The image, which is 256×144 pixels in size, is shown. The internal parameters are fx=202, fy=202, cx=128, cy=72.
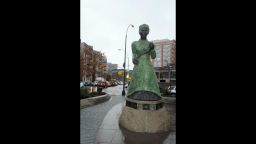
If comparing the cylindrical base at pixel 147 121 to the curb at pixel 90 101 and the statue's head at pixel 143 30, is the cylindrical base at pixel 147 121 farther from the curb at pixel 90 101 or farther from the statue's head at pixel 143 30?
the curb at pixel 90 101

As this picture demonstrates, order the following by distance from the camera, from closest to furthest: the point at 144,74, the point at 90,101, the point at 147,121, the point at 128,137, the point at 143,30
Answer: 1. the point at 128,137
2. the point at 147,121
3. the point at 144,74
4. the point at 143,30
5. the point at 90,101

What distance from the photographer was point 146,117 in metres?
5.73

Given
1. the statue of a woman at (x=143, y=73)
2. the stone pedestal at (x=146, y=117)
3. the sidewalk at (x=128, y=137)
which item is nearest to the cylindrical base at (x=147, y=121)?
the stone pedestal at (x=146, y=117)

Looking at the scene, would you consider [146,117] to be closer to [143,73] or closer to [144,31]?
[143,73]

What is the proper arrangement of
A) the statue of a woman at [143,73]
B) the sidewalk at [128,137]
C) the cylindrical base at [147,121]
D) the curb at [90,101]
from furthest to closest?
the curb at [90,101] < the statue of a woman at [143,73] < the cylindrical base at [147,121] < the sidewalk at [128,137]

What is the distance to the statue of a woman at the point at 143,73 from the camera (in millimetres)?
5957

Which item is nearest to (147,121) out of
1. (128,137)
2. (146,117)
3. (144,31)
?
(146,117)

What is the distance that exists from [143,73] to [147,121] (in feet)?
4.63

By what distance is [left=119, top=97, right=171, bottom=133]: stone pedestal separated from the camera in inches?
225
